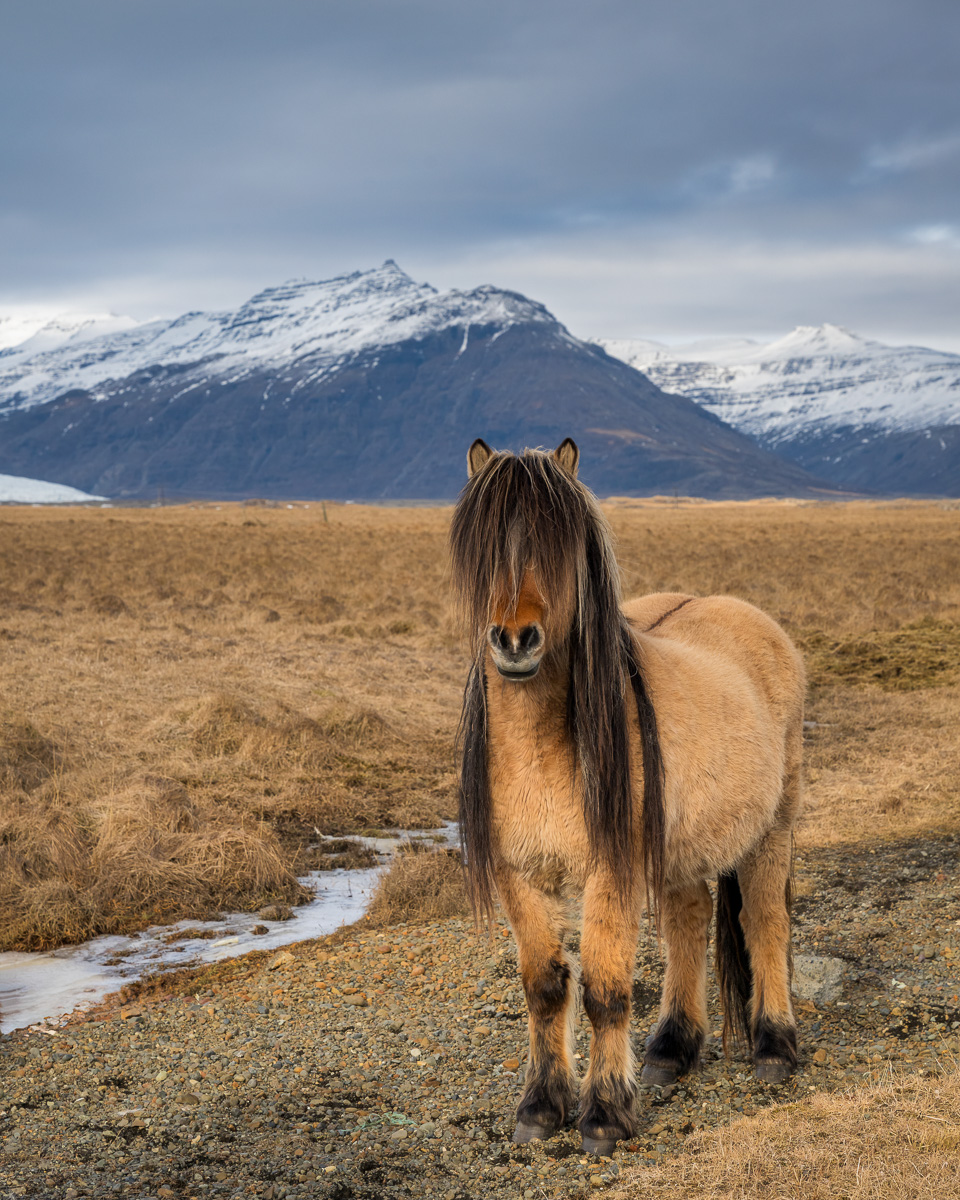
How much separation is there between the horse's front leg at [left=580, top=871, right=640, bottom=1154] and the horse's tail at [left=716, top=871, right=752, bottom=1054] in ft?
4.15

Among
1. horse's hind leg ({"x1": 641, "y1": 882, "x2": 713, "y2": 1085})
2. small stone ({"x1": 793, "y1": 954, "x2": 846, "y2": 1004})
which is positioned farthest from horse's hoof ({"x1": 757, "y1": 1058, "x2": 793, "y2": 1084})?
small stone ({"x1": 793, "y1": 954, "x2": 846, "y2": 1004})

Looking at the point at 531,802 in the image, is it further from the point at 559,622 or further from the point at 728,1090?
the point at 728,1090

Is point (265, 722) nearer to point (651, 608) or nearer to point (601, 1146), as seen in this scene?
point (651, 608)

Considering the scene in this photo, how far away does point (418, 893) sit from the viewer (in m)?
7.48

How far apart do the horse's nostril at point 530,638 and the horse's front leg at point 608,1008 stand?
102cm

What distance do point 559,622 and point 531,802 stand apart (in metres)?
0.74

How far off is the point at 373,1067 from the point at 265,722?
7.06m

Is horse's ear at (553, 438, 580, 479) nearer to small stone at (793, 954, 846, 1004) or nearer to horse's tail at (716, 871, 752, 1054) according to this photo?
horse's tail at (716, 871, 752, 1054)

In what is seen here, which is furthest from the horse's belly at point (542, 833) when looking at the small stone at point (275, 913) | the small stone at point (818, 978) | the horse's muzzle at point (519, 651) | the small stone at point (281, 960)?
the small stone at point (275, 913)

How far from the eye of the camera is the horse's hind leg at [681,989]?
510 cm

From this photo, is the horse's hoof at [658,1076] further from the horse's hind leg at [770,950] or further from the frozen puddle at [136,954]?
the frozen puddle at [136,954]

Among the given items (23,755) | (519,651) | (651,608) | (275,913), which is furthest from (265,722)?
(519,651)

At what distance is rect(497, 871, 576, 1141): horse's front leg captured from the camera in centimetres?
428

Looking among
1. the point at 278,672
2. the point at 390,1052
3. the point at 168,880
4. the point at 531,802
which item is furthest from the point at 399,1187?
the point at 278,672
